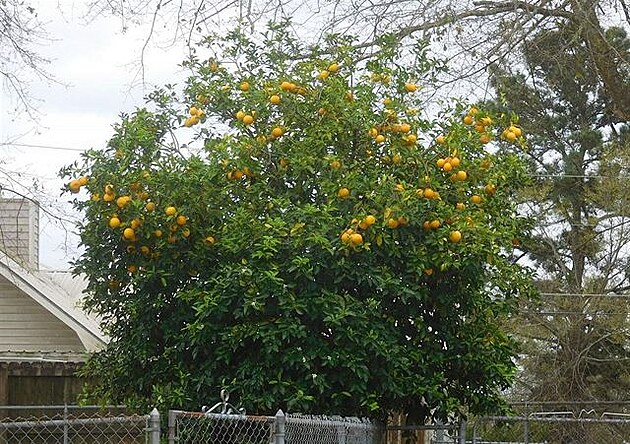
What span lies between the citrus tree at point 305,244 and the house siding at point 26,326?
28.1ft

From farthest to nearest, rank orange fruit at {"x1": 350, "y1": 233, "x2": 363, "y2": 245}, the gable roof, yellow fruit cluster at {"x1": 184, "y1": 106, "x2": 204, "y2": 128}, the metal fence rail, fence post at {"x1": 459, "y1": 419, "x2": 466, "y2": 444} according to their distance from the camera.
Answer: the metal fence rail < the gable roof < yellow fruit cluster at {"x1": 184, "y1": 106, "x2": 204, "y2": 128} < fence post at {"x1": 459, "y1": 419, "x2": 466, "y2": 444} < orange fruit at {"x1": 350, "y1": 233, "x2": 363, "y2": 245}

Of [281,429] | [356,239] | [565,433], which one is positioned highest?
[356,239]

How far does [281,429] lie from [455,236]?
3.11 metres

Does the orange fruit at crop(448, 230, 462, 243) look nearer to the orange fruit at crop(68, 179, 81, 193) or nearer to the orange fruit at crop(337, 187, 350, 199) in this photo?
the orange fruit at crop(337, 187, 350, 199)

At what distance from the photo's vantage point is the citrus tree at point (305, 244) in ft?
33.3

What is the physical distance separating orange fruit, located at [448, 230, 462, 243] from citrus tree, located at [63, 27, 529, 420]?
0.08 feet

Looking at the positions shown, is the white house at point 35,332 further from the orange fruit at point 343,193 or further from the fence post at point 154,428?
the fence post at point 154,428

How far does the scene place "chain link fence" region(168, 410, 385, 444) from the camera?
7672 mm

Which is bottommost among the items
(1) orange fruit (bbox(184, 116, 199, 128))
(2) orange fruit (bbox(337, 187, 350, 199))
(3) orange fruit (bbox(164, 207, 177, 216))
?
(3) orange fruit (bbox(164, 207, 177, 216))

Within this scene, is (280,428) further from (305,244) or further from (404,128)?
(404,128)

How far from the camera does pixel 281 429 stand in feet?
25.2

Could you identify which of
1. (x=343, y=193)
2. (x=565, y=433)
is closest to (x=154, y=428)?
(x=343, y=193)

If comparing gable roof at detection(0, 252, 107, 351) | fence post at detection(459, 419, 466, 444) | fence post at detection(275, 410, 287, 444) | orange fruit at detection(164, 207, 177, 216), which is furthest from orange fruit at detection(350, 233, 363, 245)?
gable roof at detection(0, 252, 107, 351)

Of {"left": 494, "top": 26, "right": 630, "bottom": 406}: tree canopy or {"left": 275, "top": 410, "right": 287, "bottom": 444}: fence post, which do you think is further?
{"left": 494, "top": 26, "right": 630, "bottom": 406}: tree canopy
